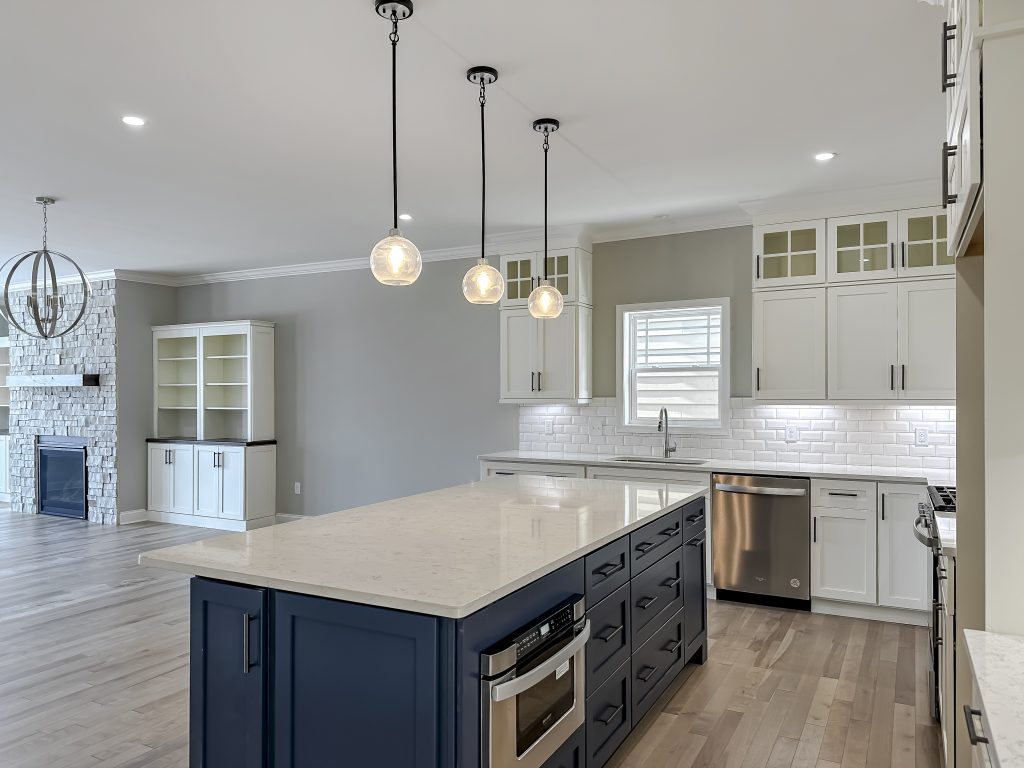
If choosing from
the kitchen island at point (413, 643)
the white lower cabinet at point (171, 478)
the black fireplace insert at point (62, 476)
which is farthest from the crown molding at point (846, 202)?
the black fireplace insert at point (62, 476)

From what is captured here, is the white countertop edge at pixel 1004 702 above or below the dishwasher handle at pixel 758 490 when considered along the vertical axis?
above

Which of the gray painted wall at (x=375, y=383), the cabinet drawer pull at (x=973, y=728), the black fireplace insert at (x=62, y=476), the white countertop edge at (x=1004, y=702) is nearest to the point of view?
the white countertop edge at (x=1004, y=702)

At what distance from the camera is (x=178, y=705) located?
340 centimetres

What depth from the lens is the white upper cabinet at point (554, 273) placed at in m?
5.98

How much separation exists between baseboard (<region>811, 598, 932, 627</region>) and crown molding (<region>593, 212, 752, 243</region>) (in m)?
2.77

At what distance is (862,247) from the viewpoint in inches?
196

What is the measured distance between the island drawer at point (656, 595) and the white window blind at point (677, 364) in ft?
7.65

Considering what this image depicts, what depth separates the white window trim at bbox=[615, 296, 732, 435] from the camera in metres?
5.62

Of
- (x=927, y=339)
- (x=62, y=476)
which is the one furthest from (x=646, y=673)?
Result: (x=62, y=476)

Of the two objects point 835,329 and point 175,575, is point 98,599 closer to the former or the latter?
point 175,575

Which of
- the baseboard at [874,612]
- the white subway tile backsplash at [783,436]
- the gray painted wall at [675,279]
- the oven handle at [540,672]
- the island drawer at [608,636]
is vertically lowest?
the baseboard at [874,612]

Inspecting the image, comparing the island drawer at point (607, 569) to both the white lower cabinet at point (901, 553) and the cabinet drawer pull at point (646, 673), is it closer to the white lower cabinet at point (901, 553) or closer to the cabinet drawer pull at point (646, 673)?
the cabinet drawer pull at point (646, 673)

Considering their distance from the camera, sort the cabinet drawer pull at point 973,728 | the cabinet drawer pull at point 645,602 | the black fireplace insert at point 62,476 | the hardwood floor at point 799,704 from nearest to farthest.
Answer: the cabinet drawer pull at point 973,728
the hardwood floor at point 799,704
the cabinet drawer pull at point 645,602
the black fireplace insert at point 62,476

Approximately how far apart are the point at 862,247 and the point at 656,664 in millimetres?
3237
